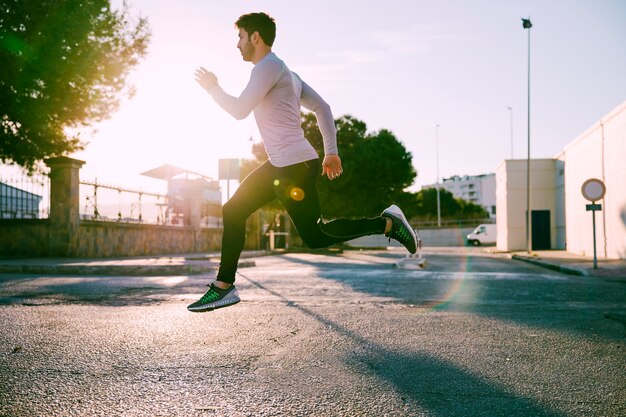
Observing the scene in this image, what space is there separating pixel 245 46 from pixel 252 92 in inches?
15.9

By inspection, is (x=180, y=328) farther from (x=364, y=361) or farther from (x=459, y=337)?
(x=459, y=337)

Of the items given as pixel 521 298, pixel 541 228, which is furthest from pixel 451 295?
pixel 541 228

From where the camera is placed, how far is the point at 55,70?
51.7 feet

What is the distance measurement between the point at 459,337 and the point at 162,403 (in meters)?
2.73

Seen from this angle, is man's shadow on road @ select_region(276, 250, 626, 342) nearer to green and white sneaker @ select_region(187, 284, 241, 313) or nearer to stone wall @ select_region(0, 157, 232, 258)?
green and white sneaker @ select_region(187, 284, 241, 313)

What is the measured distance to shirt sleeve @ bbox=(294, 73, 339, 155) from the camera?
3.96 m

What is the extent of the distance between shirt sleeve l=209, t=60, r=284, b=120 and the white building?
64.3 ft

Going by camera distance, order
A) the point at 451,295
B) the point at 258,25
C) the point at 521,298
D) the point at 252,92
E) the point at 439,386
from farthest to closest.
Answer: the point at 451,295 < the point at 521,298 < the point at 258,25 < the point at 252,92 < the point at 439,386

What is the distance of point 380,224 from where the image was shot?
13.3ft

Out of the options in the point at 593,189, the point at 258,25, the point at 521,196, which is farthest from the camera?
the point at 521,196

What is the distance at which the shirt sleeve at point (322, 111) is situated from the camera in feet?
13.0

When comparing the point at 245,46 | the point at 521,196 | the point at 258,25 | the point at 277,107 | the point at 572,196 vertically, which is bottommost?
the point at 277,107

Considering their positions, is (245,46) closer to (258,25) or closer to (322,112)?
(258,25)

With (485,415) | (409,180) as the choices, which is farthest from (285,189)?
(409,180)
